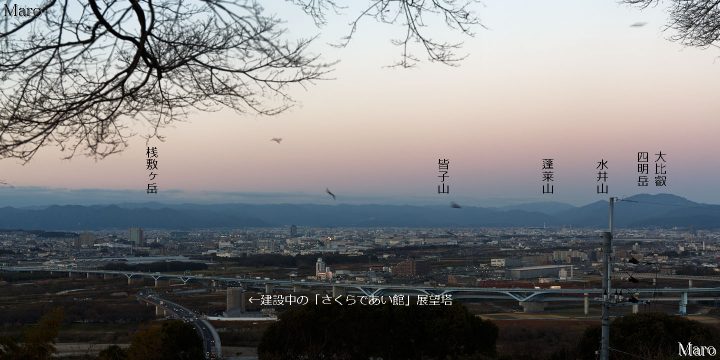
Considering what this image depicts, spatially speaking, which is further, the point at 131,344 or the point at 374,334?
the point at 374,334

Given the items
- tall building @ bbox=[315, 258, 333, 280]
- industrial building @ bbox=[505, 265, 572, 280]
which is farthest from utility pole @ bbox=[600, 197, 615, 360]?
industrial building @ bbox=[505, 265, 572, 280]

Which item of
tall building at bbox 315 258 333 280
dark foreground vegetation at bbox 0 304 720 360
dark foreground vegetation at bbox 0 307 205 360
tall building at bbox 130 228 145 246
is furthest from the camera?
tall building at bbox 130 228 145 246

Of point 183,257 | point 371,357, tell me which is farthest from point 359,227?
point 371,357

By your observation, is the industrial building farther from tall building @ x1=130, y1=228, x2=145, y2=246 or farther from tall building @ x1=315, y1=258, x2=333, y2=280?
tall building @ x1=130, y1=228, x2=145, y2=246

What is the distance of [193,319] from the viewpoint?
23.5 m

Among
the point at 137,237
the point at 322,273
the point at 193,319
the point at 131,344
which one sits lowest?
the point at 193,319

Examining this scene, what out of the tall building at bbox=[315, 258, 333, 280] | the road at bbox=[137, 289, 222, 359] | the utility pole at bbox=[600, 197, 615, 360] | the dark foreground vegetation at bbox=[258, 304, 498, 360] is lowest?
the road at bbox=[137, 289, 222, 359]

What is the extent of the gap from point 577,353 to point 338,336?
428 cm

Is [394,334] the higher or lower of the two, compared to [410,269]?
higher

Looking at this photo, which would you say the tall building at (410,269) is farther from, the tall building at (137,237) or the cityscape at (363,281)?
the tall building at (137,237)

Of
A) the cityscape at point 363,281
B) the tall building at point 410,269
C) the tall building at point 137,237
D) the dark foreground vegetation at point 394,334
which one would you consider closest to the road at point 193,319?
the cityscape at point 363,281

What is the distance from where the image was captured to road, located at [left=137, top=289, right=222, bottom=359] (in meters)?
Result: 17.4

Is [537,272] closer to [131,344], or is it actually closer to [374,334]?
[374,334]

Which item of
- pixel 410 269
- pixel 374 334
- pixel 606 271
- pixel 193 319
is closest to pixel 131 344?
pixel 374 334
